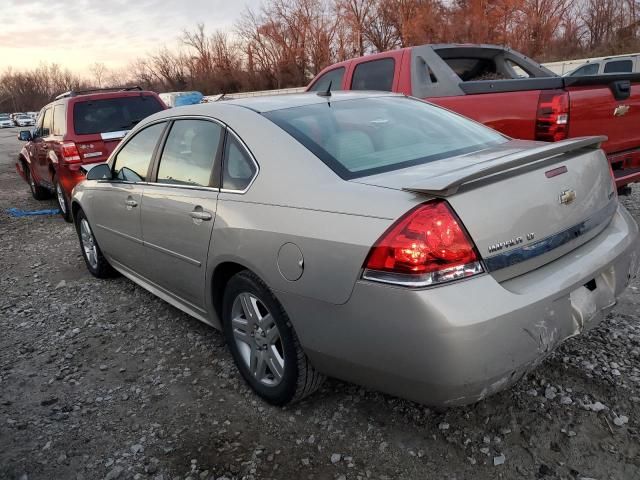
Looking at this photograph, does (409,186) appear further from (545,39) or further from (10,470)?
(545,39)

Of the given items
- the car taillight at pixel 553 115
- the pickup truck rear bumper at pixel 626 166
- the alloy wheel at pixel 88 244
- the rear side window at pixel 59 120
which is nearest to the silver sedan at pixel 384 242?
the car taillight at pixel 553 115

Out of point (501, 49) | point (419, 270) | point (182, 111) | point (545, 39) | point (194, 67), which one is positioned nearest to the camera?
point (419, 270)

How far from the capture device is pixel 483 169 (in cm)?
204

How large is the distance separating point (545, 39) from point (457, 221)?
38167 millimetres

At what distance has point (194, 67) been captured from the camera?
5188cm

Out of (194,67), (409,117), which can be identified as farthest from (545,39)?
(409,117)

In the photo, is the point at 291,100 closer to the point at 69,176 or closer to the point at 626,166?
the point at 626,166

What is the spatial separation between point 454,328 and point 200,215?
1579mm

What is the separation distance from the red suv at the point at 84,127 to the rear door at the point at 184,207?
4.19 m

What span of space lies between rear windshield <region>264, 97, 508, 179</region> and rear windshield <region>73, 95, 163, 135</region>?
5215mm

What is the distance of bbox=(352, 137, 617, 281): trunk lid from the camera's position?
1.97 metres


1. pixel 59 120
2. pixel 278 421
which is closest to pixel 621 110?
pixel 278 421

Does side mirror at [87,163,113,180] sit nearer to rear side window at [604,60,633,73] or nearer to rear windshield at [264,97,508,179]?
rear windshield at [264,97,508,179]

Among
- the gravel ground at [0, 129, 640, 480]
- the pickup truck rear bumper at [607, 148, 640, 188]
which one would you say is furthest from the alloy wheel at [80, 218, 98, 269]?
the pickup truck rear bumper at [607, 148, 640, 188]
